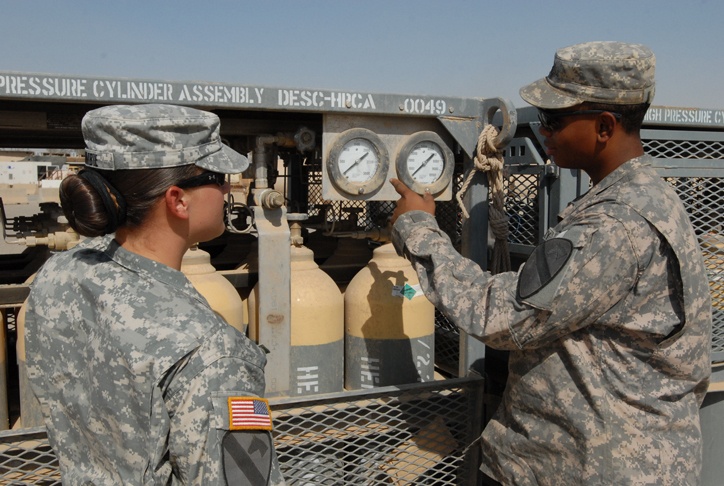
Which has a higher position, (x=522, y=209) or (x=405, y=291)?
(x=522, y=209)

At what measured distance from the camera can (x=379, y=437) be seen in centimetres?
223

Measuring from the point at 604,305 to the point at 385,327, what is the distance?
0.95 metres

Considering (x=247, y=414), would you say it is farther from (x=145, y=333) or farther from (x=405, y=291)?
(x=405, y=291)

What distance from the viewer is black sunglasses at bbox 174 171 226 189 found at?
1157 mm

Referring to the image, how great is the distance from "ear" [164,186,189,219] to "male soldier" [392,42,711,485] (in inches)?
30.8

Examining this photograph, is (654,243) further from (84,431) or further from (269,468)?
(84,431)

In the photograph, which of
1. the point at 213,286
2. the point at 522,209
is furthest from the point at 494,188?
the point at 213,286

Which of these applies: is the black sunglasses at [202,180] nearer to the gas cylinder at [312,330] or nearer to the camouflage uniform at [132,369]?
the camouflage uniform at [132,369]

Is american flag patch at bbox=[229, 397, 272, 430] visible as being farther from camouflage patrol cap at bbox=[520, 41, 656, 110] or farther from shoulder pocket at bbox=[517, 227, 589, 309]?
camouflage patrol cap at bbox=[520, 41, 656, 110]

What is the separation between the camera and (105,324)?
3.62 feet

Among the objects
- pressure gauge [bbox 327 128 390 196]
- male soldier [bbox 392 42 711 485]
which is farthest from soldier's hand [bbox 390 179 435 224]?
male soldier [bbox 392 42 711 485]

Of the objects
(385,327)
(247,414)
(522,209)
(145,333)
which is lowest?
(385,327)

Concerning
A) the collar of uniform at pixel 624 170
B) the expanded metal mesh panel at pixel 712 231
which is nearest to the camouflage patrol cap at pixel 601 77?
the collar of uniform at pixel 624 170

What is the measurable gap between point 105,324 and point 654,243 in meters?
1.22
